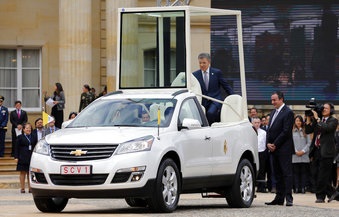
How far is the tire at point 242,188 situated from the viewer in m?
23.3

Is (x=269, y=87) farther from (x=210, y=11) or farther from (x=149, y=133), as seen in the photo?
(x=149, y=133)

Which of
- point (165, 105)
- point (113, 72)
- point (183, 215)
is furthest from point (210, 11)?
point (113, 72)

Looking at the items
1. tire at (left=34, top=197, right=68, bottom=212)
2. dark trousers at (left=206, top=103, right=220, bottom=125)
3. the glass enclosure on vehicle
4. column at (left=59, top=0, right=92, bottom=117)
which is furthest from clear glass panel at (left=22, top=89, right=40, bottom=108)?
tire at (left=34, top=197, right=68, bottom=212)

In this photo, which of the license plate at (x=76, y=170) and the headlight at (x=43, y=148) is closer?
the license plate at (x=76, y=170)

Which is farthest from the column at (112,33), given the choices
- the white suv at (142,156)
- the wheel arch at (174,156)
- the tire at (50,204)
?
the wheel arch at (174,156)

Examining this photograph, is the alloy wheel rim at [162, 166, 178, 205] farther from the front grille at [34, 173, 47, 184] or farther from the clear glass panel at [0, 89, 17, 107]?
the clear glass panel at [0, 89, 17, 107]

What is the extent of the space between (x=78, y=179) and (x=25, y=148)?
1287 centimetres

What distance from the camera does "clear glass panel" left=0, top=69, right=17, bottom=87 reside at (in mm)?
48344

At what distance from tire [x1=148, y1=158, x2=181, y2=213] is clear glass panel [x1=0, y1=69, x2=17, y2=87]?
27558 mm

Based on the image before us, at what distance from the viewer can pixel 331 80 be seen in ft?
146

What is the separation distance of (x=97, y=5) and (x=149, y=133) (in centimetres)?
2657

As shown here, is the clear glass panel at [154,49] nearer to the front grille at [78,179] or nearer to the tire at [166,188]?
the tire at [166,188]

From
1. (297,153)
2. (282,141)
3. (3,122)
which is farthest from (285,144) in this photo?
(3,122)

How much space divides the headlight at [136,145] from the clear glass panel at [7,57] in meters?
28.1
